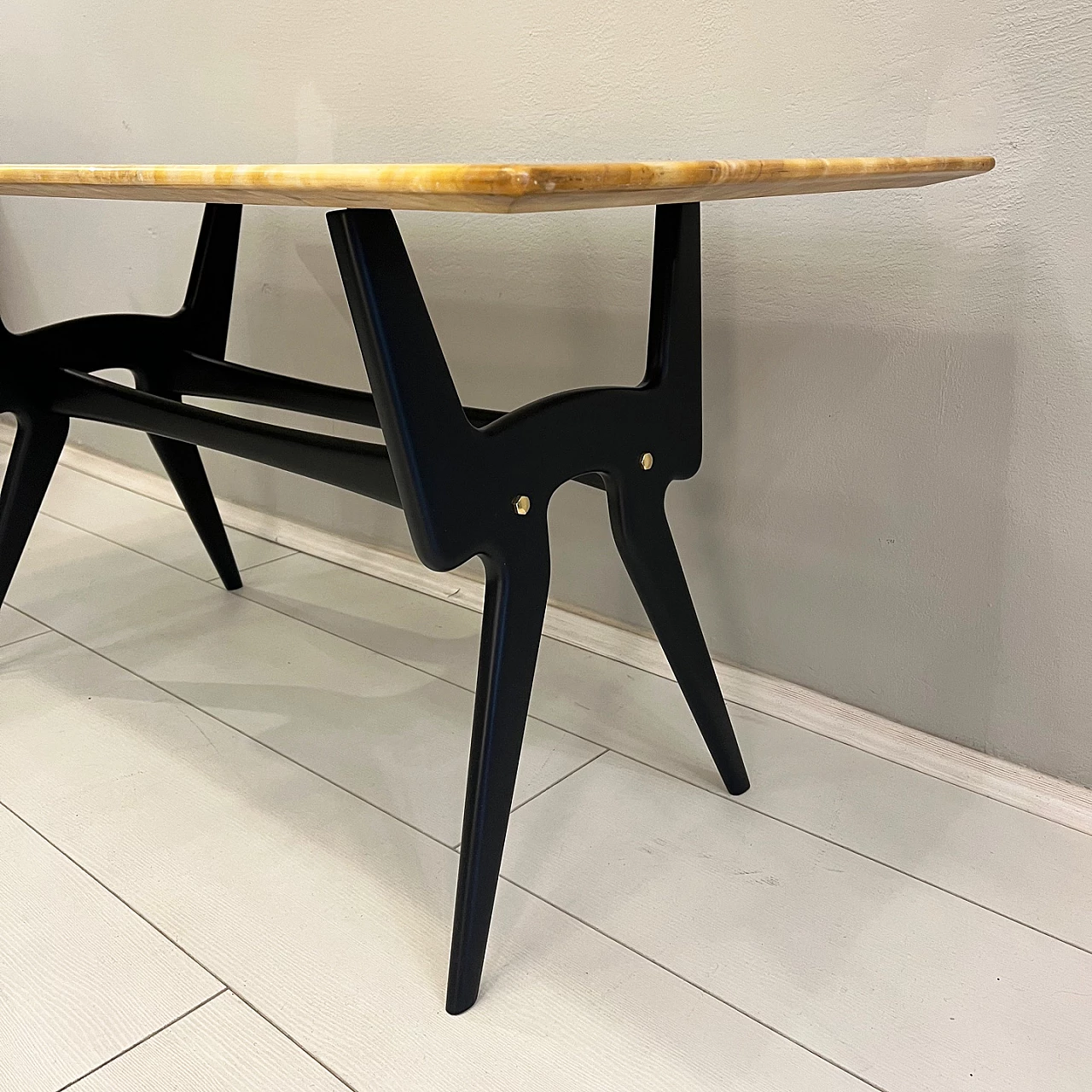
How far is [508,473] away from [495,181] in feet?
0.96

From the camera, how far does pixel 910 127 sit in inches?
38.2

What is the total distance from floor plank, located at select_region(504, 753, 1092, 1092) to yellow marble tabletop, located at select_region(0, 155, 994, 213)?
0.59 meters

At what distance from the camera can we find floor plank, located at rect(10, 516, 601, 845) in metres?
1.13

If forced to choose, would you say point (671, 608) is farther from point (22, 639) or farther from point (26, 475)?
point (22, 639)

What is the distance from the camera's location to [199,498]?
5.01 ft

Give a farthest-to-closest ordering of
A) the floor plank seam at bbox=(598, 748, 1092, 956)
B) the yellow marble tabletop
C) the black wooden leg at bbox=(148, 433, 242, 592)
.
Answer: the black wooden leg at bbox=(148, 433, 242, 592) → the floor plank seam at bbox=(598, 748, 1092, 956) → the yellow marble tabletop

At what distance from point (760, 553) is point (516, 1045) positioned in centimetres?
63

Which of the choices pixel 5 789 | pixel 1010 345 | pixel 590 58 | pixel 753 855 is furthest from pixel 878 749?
pixel 5 789

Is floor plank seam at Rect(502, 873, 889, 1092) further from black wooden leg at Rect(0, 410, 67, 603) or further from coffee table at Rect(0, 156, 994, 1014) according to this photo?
black wooden leg at Rect(0, 410, 67, 603)

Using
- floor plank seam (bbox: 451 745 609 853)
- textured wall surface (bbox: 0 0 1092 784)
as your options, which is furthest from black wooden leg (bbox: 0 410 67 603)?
floor plank seam (bbox: 451 745 609 853)

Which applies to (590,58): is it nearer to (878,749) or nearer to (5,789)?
(878,749)

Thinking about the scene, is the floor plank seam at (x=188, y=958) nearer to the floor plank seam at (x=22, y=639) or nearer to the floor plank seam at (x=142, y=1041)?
the floor plank seam at (x=142, y=1041)

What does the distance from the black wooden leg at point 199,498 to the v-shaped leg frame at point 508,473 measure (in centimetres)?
80

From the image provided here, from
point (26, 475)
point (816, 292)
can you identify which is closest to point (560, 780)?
point (816, 292)
